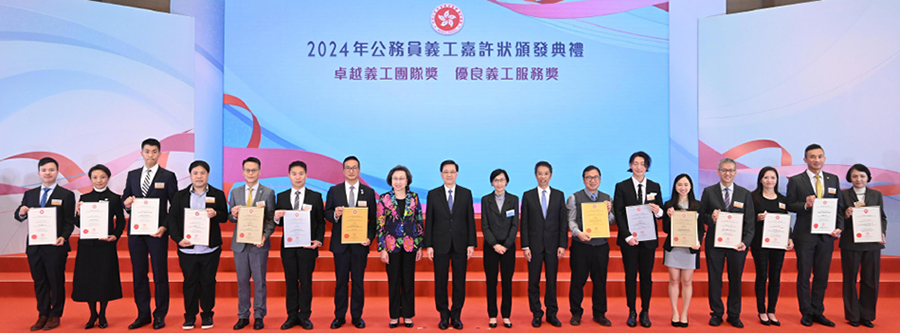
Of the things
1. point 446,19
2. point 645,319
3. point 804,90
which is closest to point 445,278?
point 645,319

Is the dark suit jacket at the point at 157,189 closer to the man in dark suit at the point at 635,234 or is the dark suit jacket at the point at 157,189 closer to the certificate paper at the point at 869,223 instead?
Answer: the man in dark suit at the point at 635,234

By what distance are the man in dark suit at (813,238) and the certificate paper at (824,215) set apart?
50mm

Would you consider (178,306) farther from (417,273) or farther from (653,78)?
(653,78)

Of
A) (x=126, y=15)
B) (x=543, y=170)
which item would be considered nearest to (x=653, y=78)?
(x=543, y=170)

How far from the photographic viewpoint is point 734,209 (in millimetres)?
3887

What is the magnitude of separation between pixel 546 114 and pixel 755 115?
2.56 m

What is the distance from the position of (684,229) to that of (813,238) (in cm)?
114

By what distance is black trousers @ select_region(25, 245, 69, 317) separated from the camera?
12.8 ft

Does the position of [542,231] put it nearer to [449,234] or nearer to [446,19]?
[449,234]

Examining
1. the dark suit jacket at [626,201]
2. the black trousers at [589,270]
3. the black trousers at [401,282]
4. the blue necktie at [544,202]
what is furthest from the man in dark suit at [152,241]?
the dark suit jacket at [626,201]

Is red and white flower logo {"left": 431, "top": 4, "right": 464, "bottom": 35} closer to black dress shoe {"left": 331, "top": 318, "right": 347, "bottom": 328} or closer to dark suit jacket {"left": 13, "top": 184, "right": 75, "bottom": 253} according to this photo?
black dress shoe {"left": 331, "top": 318, "right": 347, "bottom": 328}

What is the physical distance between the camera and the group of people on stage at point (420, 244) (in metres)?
3.84

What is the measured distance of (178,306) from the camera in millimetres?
4582

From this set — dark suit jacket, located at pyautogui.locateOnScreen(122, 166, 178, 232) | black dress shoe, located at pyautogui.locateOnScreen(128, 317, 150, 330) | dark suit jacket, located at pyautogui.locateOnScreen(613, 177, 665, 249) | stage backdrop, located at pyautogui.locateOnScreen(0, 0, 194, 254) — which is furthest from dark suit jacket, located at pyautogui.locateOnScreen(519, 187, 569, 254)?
stage backdrop, located at pyautogui.locateOnScreen(0, 0, 194, 254)
